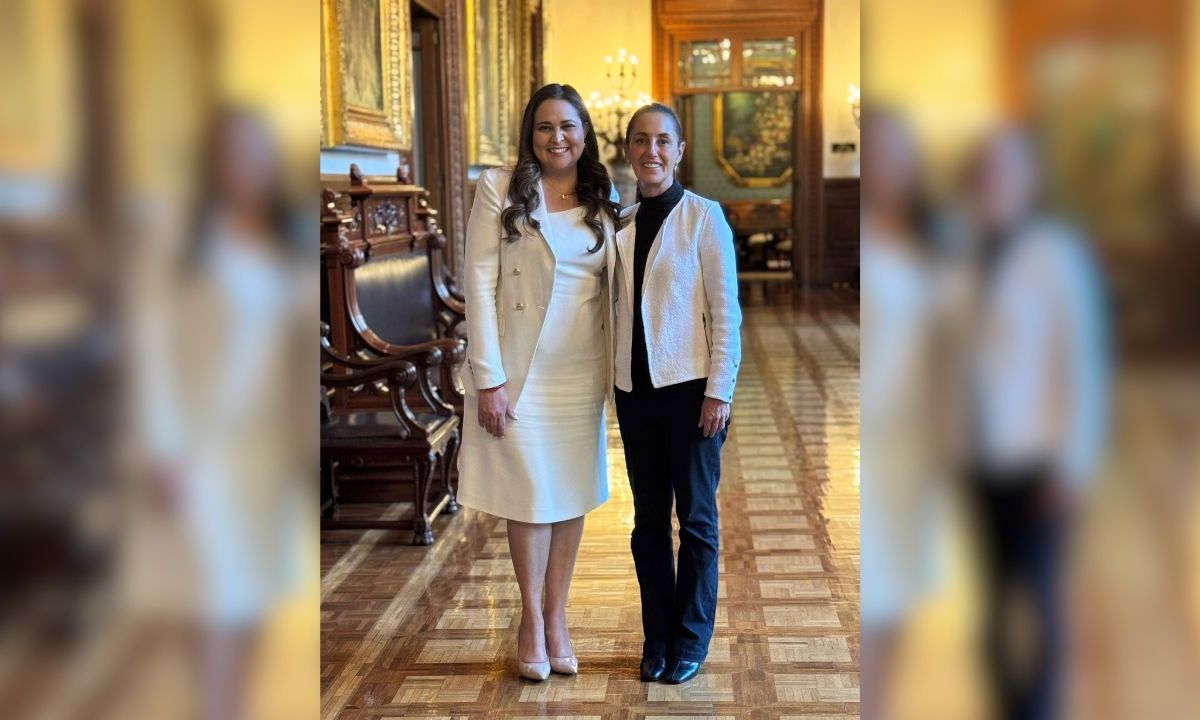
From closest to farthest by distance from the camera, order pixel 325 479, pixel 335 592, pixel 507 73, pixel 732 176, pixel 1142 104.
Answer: pixel 1142 104, pixel 335 592, pixel 325 479, pixel 507 73, pixel 732 176

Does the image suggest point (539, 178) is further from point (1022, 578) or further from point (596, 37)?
point (596, 37)

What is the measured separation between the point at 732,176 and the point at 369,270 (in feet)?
53.4

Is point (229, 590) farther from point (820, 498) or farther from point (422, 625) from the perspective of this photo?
point (820, 498)

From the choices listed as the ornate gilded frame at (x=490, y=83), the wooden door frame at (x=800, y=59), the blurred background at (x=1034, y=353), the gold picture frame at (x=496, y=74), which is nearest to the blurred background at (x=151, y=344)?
the blurred background at (x=1034, y=353)

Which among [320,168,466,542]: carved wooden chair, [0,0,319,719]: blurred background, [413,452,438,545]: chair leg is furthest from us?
[320,168,466,542]: carved wooden chair

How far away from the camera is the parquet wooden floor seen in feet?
9.35

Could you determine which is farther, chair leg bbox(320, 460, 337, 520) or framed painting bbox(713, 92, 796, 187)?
framed painting bbox(713, 92, 796, 187)

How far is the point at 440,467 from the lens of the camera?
4938 millimetres

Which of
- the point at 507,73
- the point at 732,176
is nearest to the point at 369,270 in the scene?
the point at 507,73

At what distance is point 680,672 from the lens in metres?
2.94

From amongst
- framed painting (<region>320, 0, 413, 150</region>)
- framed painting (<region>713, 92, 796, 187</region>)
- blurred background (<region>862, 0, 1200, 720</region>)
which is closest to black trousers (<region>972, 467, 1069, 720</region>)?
blurred background (<region>862, 0, 1200, 720</region>)

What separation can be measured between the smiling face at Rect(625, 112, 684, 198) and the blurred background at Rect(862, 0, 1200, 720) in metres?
2.19

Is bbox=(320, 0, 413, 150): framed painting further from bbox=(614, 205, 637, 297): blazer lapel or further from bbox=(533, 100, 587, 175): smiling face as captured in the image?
bbox=(614, 205, 637, 297): blazer lapel

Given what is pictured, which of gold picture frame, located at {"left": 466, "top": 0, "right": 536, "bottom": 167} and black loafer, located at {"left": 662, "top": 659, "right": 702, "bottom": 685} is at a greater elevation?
gold picture frame, located at {"left": 466, "top": 0, "right": 536, "bottom": 167}
